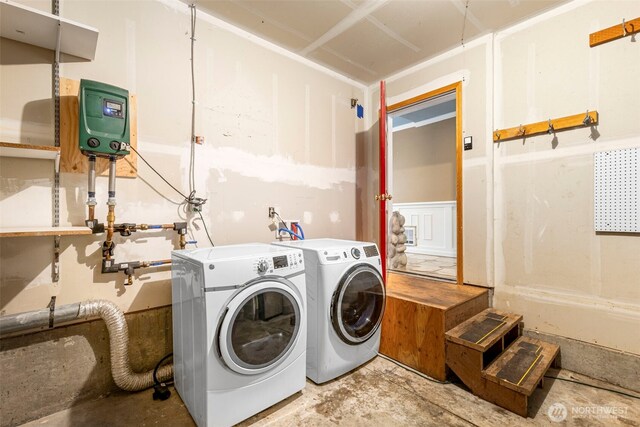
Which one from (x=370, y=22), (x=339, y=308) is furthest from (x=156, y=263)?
(x=370, y=22)

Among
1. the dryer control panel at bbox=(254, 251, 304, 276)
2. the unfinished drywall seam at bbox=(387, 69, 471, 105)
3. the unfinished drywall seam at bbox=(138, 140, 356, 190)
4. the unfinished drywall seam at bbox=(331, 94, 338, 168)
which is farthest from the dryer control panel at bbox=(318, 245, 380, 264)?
the unfinished drywall seam at bbox=(387, 69, 471, 105)

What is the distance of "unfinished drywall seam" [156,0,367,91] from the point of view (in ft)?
6.92

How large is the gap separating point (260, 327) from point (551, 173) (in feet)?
7.89

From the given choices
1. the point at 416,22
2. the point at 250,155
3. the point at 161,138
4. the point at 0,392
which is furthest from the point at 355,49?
the point at 0,392

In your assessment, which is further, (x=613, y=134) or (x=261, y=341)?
(x=613, y=134)

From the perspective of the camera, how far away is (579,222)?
2072 millimetres

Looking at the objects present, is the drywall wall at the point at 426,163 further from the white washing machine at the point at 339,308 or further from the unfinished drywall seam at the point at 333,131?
the white washing machine at the point at 339,308

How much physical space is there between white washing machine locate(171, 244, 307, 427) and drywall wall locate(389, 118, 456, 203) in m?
3.85

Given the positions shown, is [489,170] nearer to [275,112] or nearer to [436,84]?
[436,84]

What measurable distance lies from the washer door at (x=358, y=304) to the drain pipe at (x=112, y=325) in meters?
1.26

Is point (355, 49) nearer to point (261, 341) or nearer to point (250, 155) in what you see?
point (250, 155)

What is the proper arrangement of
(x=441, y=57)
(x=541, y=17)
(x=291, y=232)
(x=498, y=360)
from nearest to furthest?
(x=498, y=360) < (x=541, y=17) < (x=291, y=232) < (x=441, y=57)

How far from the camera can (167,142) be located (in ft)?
6.72

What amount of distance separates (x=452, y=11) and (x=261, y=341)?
276cm
